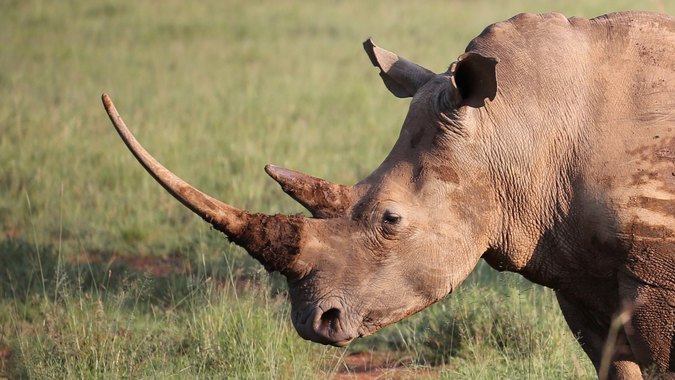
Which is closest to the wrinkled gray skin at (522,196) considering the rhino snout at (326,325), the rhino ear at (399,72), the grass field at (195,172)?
the rhino snout at (326,325)

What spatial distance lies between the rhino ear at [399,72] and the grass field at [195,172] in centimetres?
139

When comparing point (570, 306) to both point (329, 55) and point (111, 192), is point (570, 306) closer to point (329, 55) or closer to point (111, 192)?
point (111, 192)

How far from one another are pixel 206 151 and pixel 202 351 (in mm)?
5536

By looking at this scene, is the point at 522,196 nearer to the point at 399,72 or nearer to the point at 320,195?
the point at 320,195

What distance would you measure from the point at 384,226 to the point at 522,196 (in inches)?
22.3

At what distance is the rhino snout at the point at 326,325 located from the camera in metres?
4.41

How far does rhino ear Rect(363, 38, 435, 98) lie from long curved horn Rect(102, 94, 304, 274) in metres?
1.05

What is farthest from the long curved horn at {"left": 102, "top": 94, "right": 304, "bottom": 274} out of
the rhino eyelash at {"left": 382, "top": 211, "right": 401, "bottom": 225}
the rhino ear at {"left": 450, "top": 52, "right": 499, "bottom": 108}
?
the rhino ear at {"left": 450, "top": 52, "right": 499, "bottom": 108}

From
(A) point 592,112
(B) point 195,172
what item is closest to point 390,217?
(A) point 592,112

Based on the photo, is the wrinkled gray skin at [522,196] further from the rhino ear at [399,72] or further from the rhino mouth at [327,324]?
the rhino ear at [399,72]

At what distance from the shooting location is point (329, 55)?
53.5 ft

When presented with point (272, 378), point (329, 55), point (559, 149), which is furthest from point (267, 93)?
point (559, 149)

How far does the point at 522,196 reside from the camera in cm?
460

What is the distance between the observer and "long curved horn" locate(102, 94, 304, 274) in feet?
14.4
